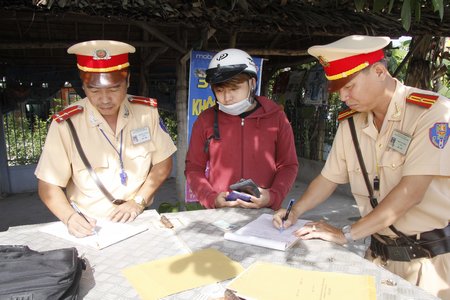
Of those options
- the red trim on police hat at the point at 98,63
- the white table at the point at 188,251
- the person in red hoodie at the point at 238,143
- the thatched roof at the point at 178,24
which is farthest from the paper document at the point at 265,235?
the thatched roof at the point at 178,24

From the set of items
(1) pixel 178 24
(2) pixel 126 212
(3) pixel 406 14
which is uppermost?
(3) pixel 406 14

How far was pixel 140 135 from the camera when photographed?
2125mm

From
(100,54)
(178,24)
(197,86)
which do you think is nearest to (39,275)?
(100,54)

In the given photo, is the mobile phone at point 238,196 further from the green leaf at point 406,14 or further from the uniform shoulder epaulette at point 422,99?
the green leaf at point 406,14

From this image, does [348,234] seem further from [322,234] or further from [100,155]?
[100,155]

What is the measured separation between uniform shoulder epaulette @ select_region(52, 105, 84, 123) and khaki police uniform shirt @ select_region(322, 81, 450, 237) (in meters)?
1.46

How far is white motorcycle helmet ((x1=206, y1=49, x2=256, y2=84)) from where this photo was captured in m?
2.12

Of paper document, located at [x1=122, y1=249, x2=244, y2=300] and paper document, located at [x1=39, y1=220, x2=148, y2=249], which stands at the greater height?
paper document, located at [x1=122, y1=249, x2=244, y2=300]

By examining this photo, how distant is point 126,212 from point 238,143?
0.82 m

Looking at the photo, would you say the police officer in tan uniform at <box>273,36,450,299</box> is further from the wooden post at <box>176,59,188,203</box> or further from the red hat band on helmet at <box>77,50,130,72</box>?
the wooden post at <box>176,59,188,203</box>

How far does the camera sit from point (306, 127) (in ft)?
28.5

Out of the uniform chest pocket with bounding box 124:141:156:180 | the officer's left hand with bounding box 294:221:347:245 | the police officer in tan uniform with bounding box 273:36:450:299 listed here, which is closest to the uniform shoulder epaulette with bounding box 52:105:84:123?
the uniform chest pocket with bounding box 124:141:156:180

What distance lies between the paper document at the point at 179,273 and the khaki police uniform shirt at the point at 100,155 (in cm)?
74

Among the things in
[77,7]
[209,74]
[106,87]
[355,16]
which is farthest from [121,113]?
[355,16]
